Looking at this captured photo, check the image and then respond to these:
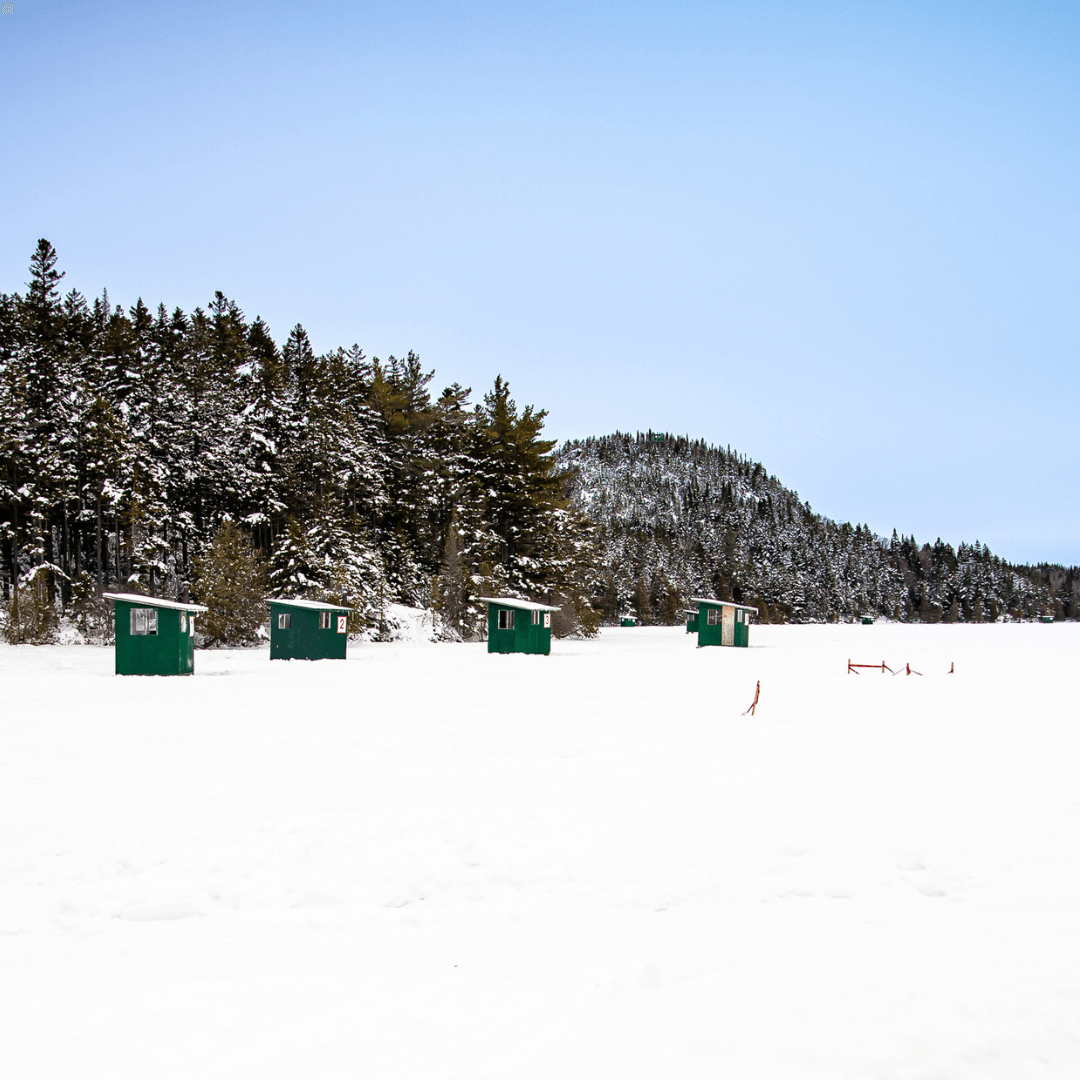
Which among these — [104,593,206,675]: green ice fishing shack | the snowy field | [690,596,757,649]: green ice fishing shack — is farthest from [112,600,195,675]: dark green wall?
[690,596,757,649]: green ice fishing shack

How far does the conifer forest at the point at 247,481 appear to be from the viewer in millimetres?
32781

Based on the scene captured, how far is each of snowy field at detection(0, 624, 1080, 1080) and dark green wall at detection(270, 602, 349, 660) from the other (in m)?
13.1

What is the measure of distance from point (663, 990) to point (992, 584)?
494ft

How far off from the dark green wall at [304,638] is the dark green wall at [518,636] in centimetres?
612

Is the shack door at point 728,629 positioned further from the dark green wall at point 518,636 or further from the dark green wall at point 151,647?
the dark green wall at point 151,647

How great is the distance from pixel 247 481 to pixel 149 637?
22782 millimetres

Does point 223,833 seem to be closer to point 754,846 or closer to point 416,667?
point 754,846

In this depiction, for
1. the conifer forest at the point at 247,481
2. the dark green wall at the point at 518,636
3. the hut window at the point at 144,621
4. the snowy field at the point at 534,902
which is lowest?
the snowy field at the point at 534,902

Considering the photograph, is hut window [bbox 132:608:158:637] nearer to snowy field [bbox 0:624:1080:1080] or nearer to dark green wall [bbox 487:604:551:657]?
snowy field [bbox 0:624:1080:1080]

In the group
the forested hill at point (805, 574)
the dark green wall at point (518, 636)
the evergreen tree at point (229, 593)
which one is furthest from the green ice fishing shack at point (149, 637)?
the forested hill at point (805, 574)

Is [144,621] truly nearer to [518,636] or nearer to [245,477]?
[518,636]

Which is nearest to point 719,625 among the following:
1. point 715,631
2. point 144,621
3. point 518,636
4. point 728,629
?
point 715,631

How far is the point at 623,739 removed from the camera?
35.8ft

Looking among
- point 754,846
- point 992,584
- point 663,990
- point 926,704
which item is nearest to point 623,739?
point 754,846
